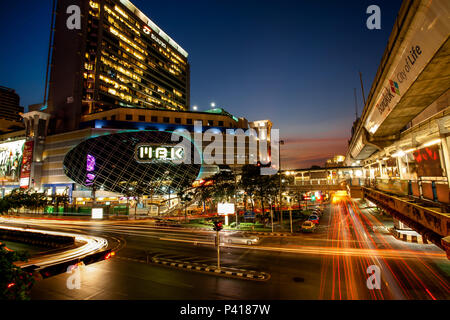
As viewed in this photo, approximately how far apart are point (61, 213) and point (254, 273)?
1758 inches

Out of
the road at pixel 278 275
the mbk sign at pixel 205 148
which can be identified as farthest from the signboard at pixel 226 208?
the mbk sign at pixel 205 148

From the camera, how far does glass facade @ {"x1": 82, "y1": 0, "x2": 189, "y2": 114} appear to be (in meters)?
68.8

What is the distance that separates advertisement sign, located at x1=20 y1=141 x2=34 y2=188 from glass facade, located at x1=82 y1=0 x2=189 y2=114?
18076 millimetres

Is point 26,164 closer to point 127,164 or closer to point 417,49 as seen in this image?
point 127,164

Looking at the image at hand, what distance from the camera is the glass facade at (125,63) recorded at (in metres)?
68.8

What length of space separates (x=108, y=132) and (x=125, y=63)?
32.9m

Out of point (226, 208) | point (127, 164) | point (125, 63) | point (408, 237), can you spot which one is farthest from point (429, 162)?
point (125, 63)

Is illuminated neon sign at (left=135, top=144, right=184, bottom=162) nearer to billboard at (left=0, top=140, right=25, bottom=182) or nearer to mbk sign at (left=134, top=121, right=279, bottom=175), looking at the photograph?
mbk sign at (left=134, top=121, right=279, bottom=175)

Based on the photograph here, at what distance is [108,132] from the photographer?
57406mm
